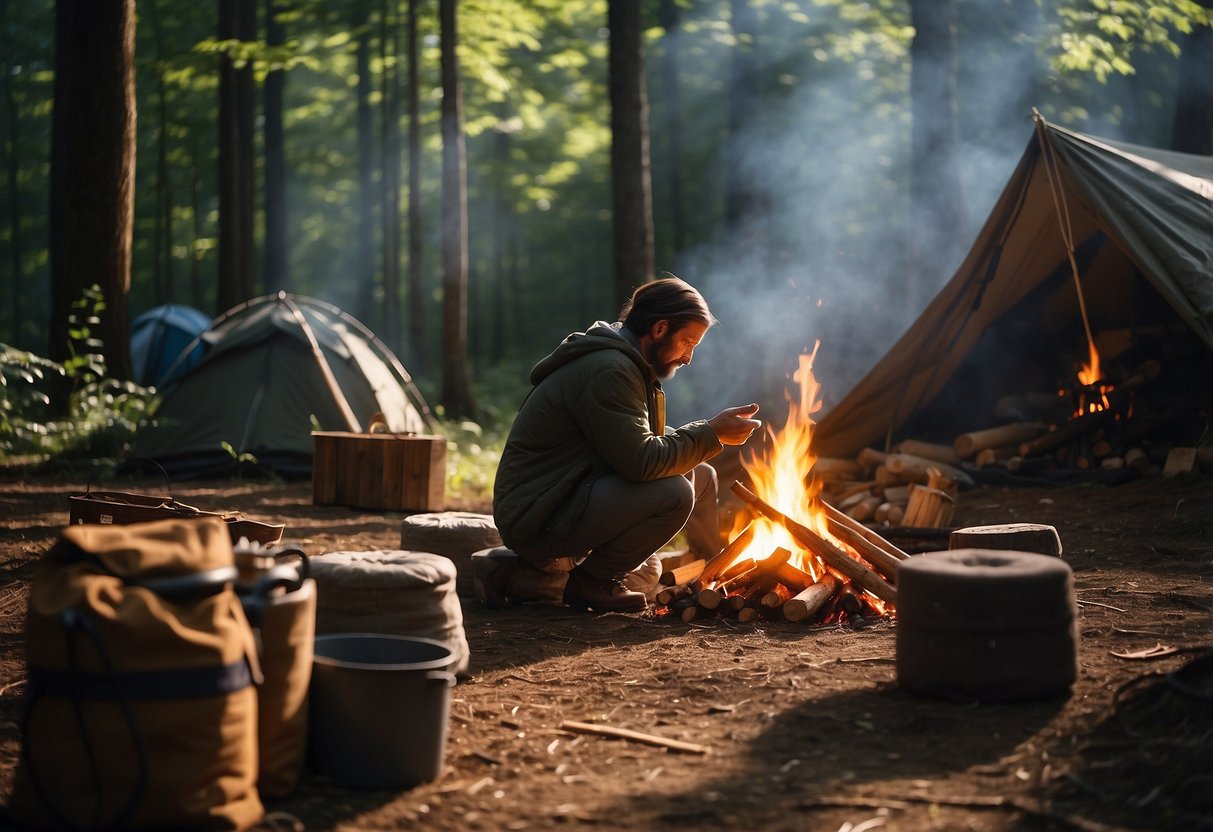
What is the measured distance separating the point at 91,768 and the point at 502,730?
1268 mm

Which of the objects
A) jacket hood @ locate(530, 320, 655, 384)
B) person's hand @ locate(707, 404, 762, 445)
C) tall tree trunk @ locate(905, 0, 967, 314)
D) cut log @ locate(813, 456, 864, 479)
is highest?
tall tree trunk @ locate(905, 0, 967, 314)

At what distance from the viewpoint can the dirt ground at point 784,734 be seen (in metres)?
2.62

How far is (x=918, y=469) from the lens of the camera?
7.60 meters

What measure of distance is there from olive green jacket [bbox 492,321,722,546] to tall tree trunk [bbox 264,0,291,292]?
14531 millimetres

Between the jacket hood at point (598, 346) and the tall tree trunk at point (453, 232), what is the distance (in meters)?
8.39

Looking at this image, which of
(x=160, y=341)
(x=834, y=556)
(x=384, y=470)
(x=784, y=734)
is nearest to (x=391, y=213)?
→ (x=160, y=341)

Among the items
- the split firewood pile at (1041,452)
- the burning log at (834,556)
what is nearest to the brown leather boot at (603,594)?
the burning log at (834,556)

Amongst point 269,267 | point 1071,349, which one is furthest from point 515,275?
point 1071,349

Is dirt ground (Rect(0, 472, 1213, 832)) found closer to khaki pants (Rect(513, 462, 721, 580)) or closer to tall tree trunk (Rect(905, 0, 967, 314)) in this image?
khaki pants (Rect(513, 462, 721, 580))

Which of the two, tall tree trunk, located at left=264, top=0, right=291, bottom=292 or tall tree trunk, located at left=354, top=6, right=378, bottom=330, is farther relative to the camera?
tall tree trunk, located at left=354, top=6, right=378, bottom=330

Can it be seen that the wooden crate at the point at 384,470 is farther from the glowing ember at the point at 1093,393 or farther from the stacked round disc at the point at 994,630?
the stacked round disc at the point at 994,630

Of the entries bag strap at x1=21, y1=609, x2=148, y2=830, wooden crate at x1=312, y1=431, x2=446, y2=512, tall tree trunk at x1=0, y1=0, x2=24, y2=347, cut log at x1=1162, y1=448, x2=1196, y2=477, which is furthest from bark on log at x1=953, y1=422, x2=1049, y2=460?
tall tree trunk at x1=0, y1=0, x2=24, y2=347

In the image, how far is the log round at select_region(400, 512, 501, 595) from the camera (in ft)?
18.0

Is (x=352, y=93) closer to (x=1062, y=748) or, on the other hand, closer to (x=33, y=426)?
(x=33, y=426)
